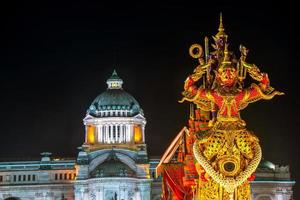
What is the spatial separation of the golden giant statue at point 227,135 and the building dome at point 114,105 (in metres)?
55.8

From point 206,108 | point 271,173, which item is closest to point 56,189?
point 271,173

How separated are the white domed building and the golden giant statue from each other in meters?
49.2

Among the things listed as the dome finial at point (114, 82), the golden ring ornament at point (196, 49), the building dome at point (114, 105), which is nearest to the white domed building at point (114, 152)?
the building dome at point (114, 105)

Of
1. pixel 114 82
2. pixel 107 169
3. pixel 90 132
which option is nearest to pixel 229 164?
pixel 107 169

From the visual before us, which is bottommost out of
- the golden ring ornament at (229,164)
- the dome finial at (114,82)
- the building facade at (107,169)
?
the golden ring ornament at (229,164)

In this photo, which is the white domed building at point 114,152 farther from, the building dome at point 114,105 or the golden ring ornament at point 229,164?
the golden ring ornament at point 229,164

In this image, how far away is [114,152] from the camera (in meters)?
64.6

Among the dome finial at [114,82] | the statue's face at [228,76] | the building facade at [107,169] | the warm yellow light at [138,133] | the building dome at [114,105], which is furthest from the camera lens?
the dome finial at [114,82]

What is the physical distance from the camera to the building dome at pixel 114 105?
66.9 metres

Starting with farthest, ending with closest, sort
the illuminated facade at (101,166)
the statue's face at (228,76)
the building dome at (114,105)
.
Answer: the building dome at (114,105)
the illuminated facade at (101,166)
the statue's face at (228,76)

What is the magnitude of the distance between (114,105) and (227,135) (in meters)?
57.1

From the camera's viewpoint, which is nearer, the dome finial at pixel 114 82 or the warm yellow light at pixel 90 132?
the warm yellow light at pixel 90 132

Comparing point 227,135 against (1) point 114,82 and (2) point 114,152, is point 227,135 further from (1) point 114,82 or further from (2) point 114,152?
(1) point 114,82

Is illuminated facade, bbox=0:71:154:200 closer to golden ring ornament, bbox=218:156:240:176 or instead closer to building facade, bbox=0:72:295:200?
building facade, bbox=0:72:295:200
